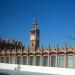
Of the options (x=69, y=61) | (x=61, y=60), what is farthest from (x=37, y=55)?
(x=69, y=61)

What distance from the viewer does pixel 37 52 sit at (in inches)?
2055

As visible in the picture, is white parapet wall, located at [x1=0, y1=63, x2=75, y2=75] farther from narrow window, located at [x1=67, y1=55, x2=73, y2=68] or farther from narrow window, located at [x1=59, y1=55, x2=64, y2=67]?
narrow window, located at [x1=67, y1=55, x2=73, y2=68]

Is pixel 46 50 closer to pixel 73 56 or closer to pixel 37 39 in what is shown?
pixel 73 56

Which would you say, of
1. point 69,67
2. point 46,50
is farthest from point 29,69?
point 69,67

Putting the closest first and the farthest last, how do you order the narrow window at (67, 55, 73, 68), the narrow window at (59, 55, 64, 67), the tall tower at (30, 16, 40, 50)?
the narrow window at (67, 55, 73, 68) → the narrow window at (59, 55, 64, 67) → the tall tower at (30, 16, 40, 50)

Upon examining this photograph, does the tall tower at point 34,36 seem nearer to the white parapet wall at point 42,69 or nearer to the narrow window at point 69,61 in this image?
the white parapet wall at point 42,69

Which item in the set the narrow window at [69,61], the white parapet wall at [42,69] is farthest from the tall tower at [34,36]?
the narrow window at [69,61]

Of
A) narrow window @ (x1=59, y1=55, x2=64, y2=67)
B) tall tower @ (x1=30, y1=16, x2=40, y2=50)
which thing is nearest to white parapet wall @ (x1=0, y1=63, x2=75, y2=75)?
narrow window @ (x1=59, y1=55, x2=64, y2=67)

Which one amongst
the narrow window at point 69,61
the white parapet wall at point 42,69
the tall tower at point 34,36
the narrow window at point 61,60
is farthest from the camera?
the tall tower at point 34,36

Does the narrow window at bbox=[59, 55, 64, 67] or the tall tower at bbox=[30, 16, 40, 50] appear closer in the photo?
the narrow window at bbox=[59, 55, 64, 67]

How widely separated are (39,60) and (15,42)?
81.9 ft

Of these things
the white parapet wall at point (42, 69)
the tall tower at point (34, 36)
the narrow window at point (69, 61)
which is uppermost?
the tall tower at point (34, 36)

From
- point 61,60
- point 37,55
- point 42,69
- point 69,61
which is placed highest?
point 37,55

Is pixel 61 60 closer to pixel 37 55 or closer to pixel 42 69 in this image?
pixel 42 69
